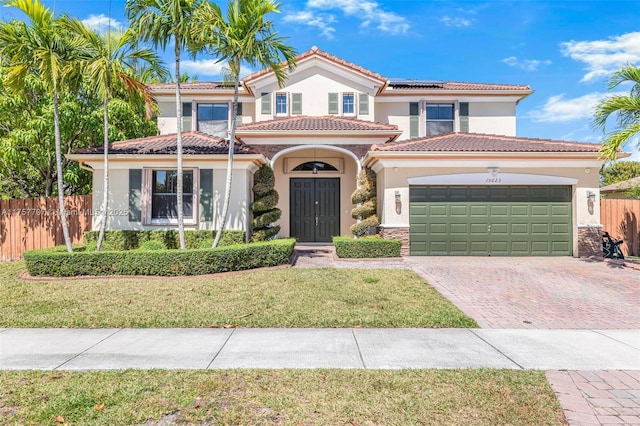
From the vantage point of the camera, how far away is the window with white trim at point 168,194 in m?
13.5

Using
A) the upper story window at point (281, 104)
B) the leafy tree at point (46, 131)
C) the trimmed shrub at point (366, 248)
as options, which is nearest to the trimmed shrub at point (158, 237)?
the leafy tree at point (46, 131)

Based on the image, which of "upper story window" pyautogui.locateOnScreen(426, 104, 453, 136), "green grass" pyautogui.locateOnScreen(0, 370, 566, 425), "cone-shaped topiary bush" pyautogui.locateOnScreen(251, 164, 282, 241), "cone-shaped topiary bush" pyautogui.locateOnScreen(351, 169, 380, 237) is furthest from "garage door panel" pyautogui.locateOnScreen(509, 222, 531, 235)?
"green grass" pyautogui.locateOnScreen(0, 370, 566, 425)

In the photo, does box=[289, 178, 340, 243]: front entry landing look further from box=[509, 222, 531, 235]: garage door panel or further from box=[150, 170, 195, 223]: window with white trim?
box=[509, 222, 531, 235]: garage door panel

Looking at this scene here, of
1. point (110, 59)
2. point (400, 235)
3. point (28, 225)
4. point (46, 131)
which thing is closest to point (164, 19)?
point (110, 59)

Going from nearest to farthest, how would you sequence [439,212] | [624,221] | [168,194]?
[439,212], [168,194], [624,221]

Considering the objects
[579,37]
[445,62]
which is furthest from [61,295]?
[445,62]

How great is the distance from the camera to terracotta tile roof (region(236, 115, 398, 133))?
14.8 meters

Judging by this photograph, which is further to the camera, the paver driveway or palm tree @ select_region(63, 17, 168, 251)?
palm tree @ select_region(63, 17, 168, 251)

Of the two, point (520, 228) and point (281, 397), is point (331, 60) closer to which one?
point (520, 228)

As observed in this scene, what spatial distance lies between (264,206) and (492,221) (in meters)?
8.39

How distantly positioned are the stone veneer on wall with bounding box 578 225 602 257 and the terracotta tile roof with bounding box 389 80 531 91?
8296mm

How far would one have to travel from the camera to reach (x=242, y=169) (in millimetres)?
13570

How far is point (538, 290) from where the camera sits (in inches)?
343

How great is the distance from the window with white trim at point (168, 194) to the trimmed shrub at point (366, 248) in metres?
5.59
